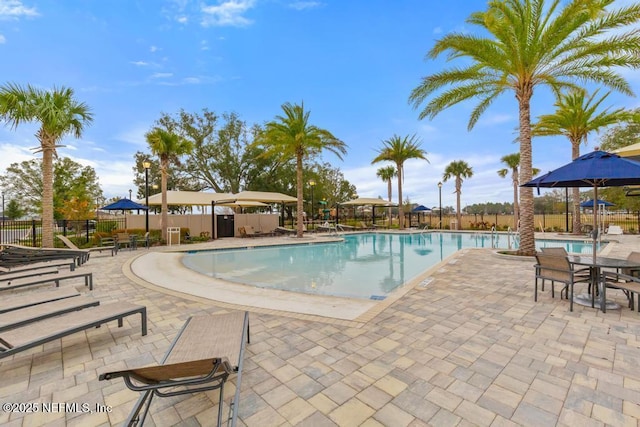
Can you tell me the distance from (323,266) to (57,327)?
7.43m

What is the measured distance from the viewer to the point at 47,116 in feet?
31.9

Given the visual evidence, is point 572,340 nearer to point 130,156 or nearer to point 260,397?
point 260,397

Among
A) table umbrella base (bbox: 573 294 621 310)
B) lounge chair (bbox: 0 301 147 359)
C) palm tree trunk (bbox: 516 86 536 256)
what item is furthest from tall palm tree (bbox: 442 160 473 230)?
lounge chair (bbox: 0 301 147 359)

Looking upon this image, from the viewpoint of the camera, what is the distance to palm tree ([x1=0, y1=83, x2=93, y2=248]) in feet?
30.3

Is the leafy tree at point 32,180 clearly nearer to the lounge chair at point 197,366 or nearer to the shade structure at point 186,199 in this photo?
the shade structure at point 186,199

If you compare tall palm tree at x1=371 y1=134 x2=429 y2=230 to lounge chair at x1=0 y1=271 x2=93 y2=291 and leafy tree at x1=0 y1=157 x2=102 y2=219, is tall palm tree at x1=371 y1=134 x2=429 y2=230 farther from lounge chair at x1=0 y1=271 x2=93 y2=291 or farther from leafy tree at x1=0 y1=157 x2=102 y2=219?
leafy tree at x1=0 y1=157 x2=102 y2=219

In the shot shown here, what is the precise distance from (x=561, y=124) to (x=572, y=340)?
53.3 feet

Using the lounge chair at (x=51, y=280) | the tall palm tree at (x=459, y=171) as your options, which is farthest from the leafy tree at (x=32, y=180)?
the tall palm tree at (x=459, y=171)

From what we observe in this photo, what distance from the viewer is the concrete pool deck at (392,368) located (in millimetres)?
2062

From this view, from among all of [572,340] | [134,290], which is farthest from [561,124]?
[134,290]

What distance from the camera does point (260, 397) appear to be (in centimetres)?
227

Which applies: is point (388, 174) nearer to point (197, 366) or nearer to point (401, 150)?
point (401, 150)

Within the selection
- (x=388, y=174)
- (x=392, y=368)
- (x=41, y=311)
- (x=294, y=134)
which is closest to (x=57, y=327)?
(x=41, y=311)

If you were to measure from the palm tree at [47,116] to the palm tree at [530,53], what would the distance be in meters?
12.8
